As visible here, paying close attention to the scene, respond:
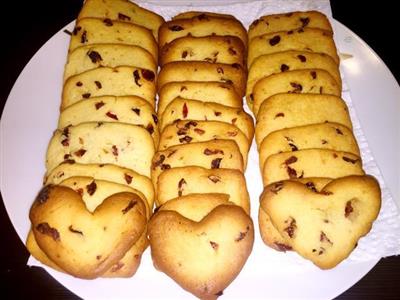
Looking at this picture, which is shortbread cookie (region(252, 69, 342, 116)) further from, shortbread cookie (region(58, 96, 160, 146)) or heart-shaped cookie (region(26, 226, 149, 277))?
heart-shaped cookie (region(26, 226, 149, 277))

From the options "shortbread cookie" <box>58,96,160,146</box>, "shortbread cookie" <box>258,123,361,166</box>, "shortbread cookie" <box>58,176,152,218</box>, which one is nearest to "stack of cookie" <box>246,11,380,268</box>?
"shortbread cookie" <box>258,123,361,166</box>

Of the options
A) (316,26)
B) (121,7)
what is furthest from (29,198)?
(316,26)

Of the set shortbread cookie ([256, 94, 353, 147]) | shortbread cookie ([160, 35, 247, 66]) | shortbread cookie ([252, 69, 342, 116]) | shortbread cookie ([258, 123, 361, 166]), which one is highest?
shortbread cookie ([160, 35, 247, 66])

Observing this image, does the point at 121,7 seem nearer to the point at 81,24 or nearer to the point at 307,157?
the point at 81,24

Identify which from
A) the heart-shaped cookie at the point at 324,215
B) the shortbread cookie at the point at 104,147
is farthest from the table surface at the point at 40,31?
the shortbread cookie at the point at 104,147

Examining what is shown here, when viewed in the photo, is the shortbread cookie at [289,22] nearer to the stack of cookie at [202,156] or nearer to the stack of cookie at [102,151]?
the stack of cookie at [202,156]

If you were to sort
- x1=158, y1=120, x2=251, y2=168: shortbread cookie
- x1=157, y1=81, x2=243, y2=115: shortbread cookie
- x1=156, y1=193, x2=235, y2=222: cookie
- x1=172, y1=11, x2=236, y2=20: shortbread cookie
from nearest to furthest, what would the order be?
x1=156, y1=193, x2=235, y2=222: cookie < x1=158, y1=120, x2=251, y2=168: shortbread cookie < x1=157, y1=81, x2=243, y2=115: shortbread cookie < x1=172, y1=11, x2=236, y2=20: shortbread cookie
